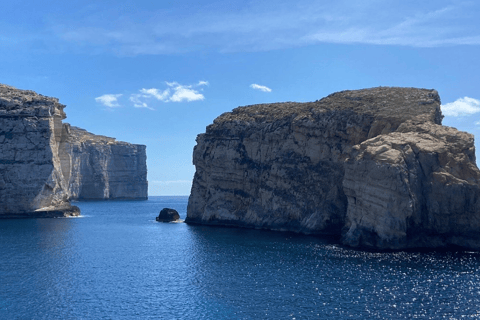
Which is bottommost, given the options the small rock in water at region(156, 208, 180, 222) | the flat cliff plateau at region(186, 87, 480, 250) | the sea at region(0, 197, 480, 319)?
the sea at region(0, 197, 480, 319)

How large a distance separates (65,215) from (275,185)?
178 ft

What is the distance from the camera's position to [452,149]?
64.2 metres

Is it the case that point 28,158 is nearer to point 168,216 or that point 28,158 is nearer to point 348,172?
point 168,216

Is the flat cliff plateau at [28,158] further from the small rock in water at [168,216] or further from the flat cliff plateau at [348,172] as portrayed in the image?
the flat cliff plateau at [348,172]

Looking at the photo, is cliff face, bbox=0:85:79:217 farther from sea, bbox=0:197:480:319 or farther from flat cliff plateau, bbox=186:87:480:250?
flat cliff plateau, bbox=186:87:480:250

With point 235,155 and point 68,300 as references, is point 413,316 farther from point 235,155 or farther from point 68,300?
point 235,155

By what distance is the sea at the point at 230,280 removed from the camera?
1474 inches

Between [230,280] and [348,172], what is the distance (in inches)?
1135

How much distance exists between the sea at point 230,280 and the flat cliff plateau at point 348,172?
5.26m

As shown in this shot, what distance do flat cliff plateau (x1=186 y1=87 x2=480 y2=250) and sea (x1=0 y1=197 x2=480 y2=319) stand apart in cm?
526

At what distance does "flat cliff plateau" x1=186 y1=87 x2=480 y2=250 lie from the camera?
61.8 m

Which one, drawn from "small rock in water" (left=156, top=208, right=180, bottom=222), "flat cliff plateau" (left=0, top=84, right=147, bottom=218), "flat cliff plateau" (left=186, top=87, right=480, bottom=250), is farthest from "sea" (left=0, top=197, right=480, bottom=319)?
"small rock in water" (left=156, top=208, right=180, bottom=222)

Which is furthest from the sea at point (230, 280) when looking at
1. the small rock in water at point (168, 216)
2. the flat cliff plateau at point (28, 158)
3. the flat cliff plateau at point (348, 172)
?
the small rock in water at point (168, 216)

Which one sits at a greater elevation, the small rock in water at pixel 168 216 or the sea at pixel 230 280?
the small rock in water at pixel 168 216
